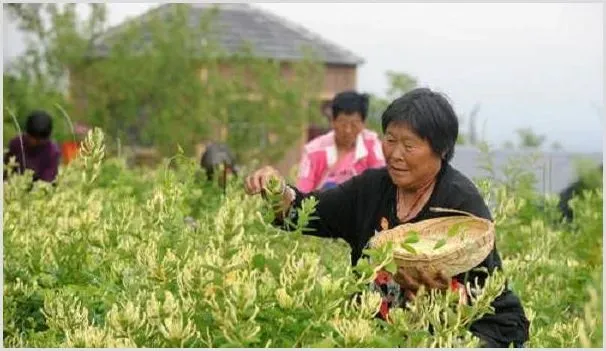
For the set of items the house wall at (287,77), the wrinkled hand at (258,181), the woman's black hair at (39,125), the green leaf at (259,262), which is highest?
the wrinkled hand at (258,181)

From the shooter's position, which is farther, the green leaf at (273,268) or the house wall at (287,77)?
the house wall at (287,77)

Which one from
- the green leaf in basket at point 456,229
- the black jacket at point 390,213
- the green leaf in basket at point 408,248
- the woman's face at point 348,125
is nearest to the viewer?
the green leaf in basket at point 408,248

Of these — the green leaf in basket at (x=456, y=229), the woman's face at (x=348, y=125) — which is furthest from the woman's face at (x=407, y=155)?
the woman's face at (x=348, y=125)

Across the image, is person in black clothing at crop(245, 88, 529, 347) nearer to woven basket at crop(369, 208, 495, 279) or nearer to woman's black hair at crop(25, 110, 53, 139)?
woven basket at crop(369, 208, 495, 279)

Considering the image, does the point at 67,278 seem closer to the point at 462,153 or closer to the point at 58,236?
the point at 58,236

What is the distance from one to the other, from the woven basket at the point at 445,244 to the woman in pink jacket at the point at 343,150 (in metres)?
3.98

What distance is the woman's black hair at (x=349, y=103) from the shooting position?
25.9 ft

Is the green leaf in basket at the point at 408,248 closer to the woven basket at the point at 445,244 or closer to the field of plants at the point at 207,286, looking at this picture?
the woven basket at the point at 445,244

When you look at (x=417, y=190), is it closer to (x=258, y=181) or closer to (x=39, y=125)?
(x=258, y=181)

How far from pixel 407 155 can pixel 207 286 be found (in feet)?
3.93

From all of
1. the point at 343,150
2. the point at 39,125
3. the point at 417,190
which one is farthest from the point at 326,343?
the point at 39,125

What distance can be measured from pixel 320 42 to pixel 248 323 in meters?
32.6

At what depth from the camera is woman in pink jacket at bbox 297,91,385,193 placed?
795cm

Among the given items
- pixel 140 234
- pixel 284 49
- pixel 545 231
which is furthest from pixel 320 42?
pixel 140 234
